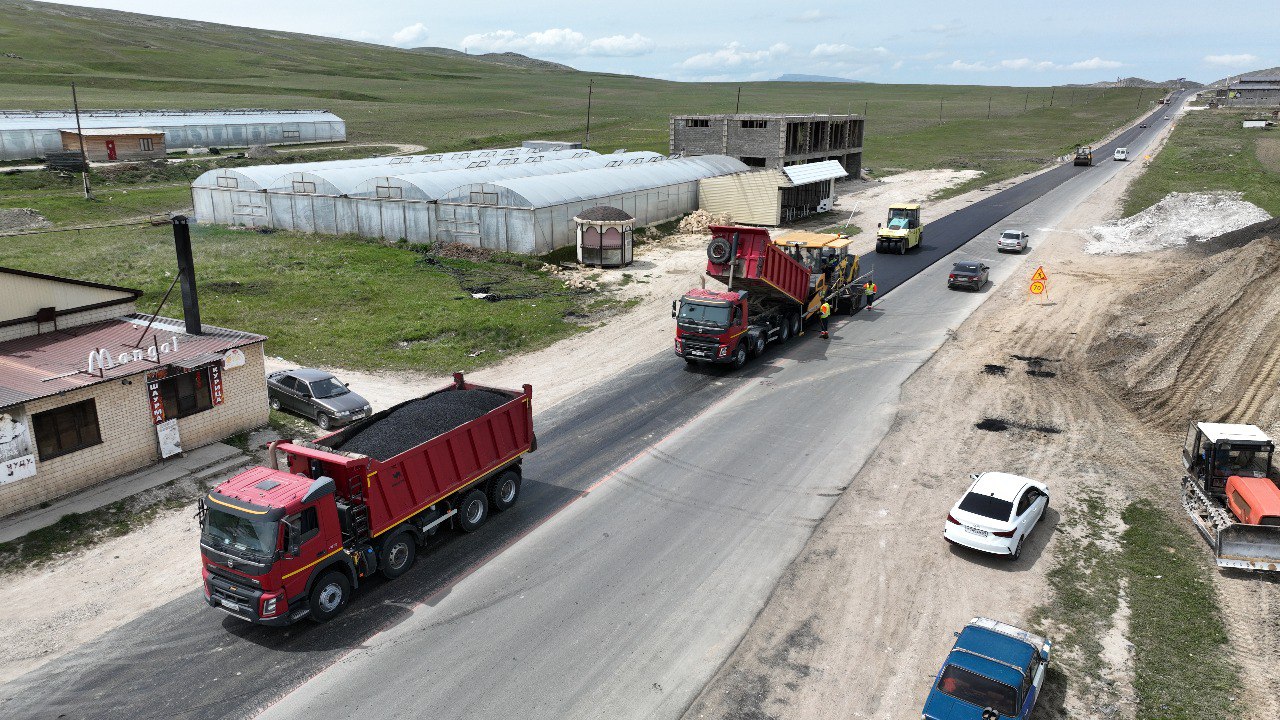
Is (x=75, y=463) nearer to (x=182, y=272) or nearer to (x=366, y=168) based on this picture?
(x=182, y=272)

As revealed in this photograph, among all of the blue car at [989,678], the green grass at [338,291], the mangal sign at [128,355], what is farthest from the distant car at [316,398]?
the blue car at [989,678]

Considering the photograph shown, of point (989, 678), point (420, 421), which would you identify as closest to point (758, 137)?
point (420, 421)

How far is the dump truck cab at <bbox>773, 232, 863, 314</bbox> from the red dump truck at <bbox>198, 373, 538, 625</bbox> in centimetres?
1848

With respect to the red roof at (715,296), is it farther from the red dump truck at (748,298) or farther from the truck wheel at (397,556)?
the truck wheel at (397,556)

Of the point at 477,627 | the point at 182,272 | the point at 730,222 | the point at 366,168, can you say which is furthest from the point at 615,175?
the point at 477,627

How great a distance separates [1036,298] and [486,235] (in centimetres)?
2988

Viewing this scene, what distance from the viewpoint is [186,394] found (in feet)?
75.2

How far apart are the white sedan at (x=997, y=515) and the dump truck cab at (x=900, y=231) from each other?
109ft

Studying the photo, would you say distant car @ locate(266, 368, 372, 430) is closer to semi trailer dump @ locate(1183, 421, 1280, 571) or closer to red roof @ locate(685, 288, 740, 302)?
red roof @ locate(685, 288, 740, 302)

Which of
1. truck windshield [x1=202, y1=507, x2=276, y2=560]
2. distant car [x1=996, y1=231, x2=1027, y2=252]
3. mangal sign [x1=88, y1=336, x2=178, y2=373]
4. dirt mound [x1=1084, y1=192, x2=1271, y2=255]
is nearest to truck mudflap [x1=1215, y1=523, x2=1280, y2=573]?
truck windshield [x1=202, y1=507, x2=276, y2=560]

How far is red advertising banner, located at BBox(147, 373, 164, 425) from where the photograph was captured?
21.7 metres

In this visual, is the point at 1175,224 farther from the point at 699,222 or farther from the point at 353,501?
the point at 353,501

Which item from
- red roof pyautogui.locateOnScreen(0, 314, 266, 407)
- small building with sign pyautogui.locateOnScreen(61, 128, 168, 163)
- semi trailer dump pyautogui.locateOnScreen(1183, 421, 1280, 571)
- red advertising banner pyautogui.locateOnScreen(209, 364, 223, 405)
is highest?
small building with sign pyautogui.locateOnScreen(61, 128, 168, 163)

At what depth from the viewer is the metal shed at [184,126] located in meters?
84.1
